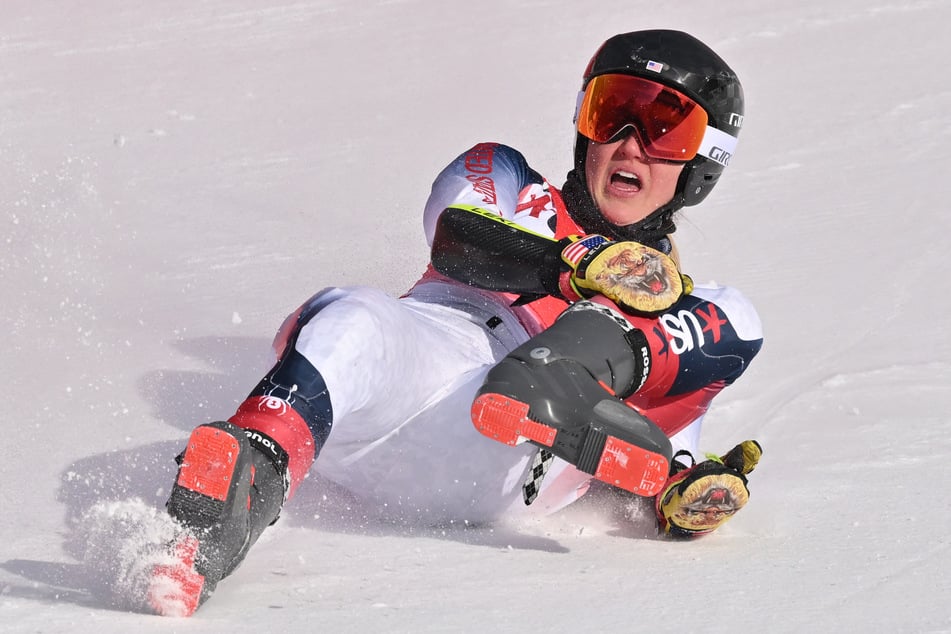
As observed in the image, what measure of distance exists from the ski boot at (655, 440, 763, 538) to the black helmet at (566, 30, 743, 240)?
750 millimetres

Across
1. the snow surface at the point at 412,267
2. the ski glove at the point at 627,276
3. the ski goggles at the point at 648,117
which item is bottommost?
the snow surface at the point at 412,267

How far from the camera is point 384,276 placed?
4750 mm

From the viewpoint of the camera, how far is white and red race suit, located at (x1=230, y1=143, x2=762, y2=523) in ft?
7.93

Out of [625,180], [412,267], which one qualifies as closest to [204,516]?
[625,180]

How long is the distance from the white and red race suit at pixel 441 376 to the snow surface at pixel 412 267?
4.1 inches

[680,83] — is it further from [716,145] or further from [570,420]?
[570,420]

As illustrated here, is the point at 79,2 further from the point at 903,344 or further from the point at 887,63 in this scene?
the point at 903,344

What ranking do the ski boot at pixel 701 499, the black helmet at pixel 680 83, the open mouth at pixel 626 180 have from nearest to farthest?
the ski boot at pixel 701 499
the black helmet at pixel 680 83
the open mouth at pixel 626 180

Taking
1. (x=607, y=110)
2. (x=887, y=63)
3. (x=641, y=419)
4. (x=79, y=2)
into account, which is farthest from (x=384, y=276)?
(x=79, y=2)

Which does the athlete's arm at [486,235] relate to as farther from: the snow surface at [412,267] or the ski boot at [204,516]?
the ski boot at [204,516]

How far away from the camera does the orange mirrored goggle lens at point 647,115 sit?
332 cm

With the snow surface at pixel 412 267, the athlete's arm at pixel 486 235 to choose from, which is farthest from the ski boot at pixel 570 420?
the athlete's arm at pixel 486 235

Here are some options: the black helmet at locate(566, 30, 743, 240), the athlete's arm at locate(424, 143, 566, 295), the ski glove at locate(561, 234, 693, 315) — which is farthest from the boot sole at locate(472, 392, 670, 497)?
the black helmet at locate(566, 30, 743, 240)

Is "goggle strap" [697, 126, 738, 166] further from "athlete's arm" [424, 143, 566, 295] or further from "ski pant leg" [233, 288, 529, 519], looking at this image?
"ski pant leg" [233, 288, 529, 519]
